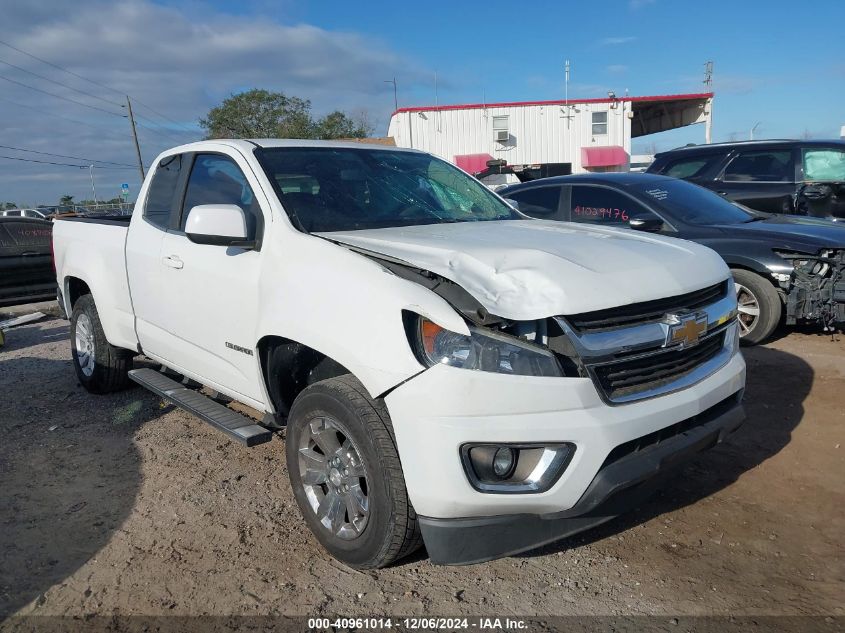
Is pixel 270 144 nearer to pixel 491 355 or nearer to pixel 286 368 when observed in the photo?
pixel 286 368

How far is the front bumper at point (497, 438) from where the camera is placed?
234cm

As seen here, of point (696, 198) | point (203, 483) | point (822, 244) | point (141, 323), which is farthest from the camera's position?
point (696, 198)

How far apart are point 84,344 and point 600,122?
32.5 metres

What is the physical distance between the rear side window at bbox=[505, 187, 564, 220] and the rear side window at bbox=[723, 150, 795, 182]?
120 inches

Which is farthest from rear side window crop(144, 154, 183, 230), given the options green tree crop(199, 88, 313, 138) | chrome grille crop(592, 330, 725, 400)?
green tree crop(199, 88, 313, 138)

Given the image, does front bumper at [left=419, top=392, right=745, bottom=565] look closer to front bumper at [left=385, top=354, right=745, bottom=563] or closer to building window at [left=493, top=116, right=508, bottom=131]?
front bumper at [left=385, top=354, right=745, bottom=563]

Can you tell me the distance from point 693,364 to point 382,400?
133cm

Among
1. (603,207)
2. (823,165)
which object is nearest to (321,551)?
(603,207)

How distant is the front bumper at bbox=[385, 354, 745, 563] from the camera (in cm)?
234

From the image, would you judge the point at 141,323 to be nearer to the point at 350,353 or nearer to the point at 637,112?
the point at 350,353

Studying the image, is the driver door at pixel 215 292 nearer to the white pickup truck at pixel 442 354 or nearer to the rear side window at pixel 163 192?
the white pickup truck at pixel 442 354

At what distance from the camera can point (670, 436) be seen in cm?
267

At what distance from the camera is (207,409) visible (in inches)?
155

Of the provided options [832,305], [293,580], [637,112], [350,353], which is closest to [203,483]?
[293,580]
